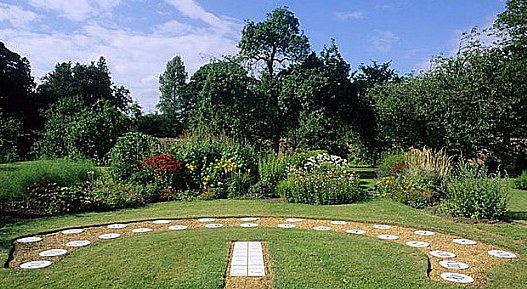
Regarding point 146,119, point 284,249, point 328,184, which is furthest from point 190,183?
point 146,119

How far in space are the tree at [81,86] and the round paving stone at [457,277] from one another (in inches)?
1115

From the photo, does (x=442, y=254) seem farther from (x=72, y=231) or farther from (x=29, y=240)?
(x=29, y=240)

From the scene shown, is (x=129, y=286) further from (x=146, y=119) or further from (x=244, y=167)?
(x=146, y=119)

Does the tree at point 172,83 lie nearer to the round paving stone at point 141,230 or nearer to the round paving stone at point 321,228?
the round paving stone at point 141,230

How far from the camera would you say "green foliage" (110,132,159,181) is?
11.4m

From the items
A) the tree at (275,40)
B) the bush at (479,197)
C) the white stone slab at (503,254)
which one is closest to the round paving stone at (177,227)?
the white stone slab at (503,254)

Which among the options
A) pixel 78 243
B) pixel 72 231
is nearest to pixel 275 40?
pixel 72 231

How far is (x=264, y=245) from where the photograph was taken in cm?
585

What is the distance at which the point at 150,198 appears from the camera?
1037cm

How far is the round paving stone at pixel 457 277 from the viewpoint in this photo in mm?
4508

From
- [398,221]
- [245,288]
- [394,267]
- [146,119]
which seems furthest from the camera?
[146,119]

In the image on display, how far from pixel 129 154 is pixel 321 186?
496 centimetres

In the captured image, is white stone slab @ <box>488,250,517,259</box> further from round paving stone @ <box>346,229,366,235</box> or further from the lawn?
round paving stone @ <box>346,229,366,235</box>

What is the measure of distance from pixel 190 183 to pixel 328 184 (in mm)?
3589
